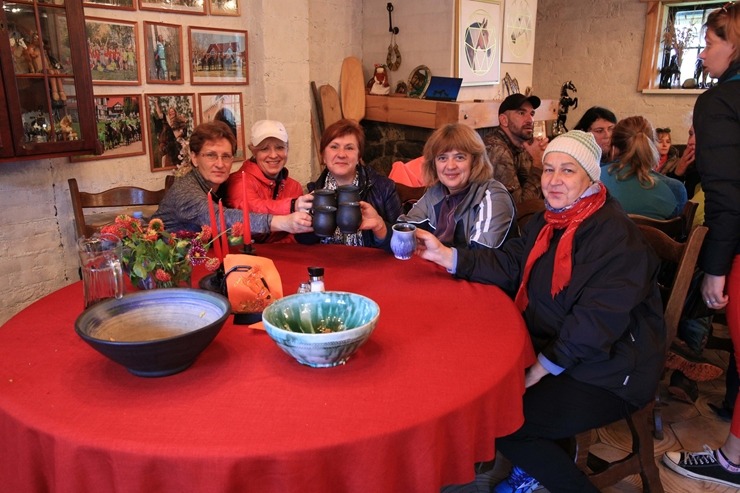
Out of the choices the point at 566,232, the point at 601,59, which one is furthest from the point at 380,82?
the point at 566,232

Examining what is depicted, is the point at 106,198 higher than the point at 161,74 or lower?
lower

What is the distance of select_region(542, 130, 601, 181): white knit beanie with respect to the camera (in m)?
1.67

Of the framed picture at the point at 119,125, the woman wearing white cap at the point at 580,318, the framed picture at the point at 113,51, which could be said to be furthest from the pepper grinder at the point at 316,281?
the framed picture at the point at 113,51

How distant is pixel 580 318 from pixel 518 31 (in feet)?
13.7

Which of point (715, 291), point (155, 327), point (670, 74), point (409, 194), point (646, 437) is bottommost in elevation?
point (646, 437)

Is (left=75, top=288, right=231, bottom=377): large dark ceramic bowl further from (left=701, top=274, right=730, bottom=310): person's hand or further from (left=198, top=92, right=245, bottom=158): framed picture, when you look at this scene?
(left=198, top=92, right=245, bottom=158): framed picture

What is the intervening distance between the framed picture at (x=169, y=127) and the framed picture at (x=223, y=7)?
0.53m

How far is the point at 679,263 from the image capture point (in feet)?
5.80

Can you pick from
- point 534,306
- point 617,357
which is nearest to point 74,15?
point 534,306

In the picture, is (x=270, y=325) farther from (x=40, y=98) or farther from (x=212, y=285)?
(x=40, y=98)

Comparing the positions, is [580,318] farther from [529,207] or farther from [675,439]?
[675,439]

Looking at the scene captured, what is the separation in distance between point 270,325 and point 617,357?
1000mm

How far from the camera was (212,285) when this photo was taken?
1622 millimetres

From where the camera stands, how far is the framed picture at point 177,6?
10.3 feet
